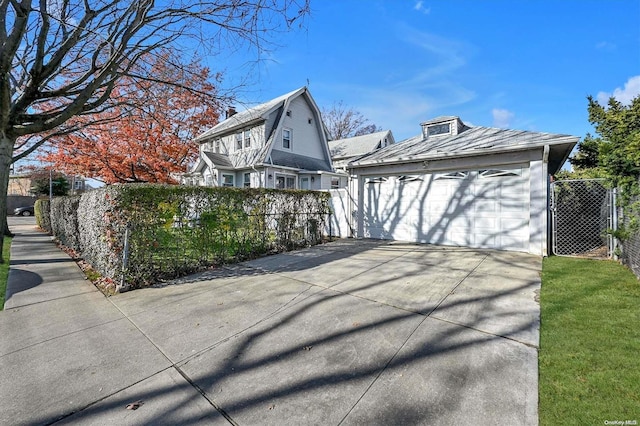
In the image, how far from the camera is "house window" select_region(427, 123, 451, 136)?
1072 centimetres

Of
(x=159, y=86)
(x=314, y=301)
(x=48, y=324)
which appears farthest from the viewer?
(x=159, y=86)

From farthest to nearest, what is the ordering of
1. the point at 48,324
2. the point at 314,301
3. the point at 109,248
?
the point at 109,248 < the point at 314,301 < the point at 48,324

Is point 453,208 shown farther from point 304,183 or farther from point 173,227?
point 304,183

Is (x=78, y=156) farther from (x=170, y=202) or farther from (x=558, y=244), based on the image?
(x=558, y=244)

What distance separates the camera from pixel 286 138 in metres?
16.1

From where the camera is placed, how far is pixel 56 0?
21.0 feet

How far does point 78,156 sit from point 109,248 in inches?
585

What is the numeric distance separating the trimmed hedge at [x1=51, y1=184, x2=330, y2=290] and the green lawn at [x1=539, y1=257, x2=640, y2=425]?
19.1 feet

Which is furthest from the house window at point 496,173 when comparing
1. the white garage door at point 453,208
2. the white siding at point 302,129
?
the white siding at point 302,129

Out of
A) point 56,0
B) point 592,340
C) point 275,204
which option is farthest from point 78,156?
point 592,340

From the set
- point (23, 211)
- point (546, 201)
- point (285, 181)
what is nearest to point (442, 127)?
point (546, 201)

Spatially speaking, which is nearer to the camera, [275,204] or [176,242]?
[176,242]

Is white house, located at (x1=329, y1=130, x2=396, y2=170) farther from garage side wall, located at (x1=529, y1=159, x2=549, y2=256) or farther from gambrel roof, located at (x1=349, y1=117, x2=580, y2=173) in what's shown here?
garage side wall, located at (x1=529, y1=159, x2=549, y2=256)

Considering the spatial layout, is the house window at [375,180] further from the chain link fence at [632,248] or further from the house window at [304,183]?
the house window at [304,183]
